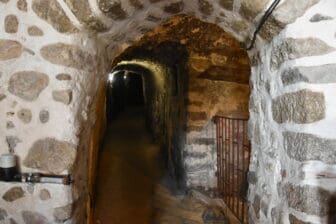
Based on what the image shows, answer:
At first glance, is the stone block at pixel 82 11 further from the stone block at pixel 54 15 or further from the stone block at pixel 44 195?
the stone block at pixel 44 195

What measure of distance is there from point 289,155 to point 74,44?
0.92 m

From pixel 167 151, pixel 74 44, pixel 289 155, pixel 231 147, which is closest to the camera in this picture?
pixel 289 155

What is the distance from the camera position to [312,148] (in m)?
0.99

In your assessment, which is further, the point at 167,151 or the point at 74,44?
the point at 167,151

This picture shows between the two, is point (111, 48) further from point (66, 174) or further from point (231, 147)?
point (231, 147)

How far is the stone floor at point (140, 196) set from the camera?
2.98 m

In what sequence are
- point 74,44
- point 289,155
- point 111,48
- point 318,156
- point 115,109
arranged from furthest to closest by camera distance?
point 115,109 → point 111,48 → point 74,44 → point 289,155 → point 318,156

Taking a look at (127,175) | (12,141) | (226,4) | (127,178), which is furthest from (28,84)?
(127,175)

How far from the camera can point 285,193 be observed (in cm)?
111

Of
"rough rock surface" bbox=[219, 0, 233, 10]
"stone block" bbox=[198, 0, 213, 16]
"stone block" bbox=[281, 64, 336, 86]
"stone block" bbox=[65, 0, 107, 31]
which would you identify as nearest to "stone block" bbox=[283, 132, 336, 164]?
"stone block" bbox=[281, 64, 336, 86]

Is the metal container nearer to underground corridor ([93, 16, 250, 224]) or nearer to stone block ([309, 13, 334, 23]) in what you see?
stone block ([309, 13, 334, 23])

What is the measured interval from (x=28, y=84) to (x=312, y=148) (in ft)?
3.54

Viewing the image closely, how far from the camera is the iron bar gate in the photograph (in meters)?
2.99

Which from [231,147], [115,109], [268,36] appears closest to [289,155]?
[268,36]
